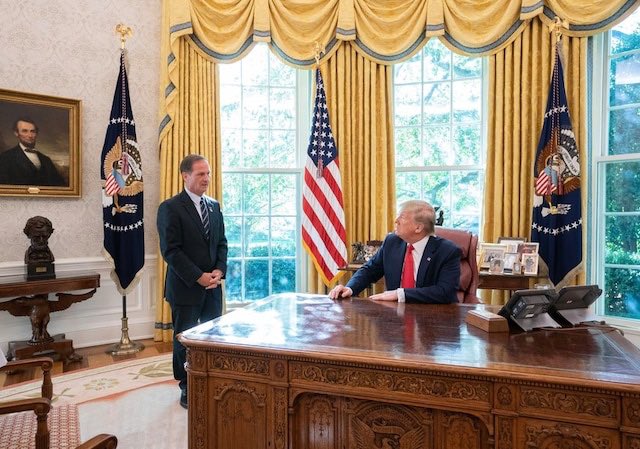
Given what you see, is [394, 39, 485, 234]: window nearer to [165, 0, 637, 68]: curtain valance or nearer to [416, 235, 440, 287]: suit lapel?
[165, 0, 637, 68]: curtain valance

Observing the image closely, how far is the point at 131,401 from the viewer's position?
9.99ft

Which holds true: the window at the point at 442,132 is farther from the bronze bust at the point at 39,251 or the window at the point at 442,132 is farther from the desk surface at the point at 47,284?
the bronze bust at the point at 39,251

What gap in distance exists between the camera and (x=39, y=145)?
410 centimetres

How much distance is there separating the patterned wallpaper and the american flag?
166 cm

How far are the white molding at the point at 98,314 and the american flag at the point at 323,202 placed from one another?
5.68ft

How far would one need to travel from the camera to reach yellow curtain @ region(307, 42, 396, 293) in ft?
15.0

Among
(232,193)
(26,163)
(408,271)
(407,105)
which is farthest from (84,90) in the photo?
(408,271)

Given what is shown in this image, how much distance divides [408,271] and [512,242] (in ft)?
5.60

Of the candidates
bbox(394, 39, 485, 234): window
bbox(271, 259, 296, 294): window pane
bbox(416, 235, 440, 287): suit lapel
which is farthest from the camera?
bbox(271, 259, 296, 294): window pane

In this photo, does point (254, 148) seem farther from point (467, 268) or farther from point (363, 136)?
point (467, 268)

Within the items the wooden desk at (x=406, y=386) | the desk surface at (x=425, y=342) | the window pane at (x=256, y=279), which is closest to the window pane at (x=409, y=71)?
the window pane at (x=256, y=279)

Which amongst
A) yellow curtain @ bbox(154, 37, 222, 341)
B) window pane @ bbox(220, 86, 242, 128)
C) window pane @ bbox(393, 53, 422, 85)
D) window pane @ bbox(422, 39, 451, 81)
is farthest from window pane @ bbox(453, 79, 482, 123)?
yellow curtain @ bbox(154, 37, 222, 341)

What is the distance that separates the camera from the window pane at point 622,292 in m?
3.99

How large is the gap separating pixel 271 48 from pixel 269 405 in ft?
12.8
